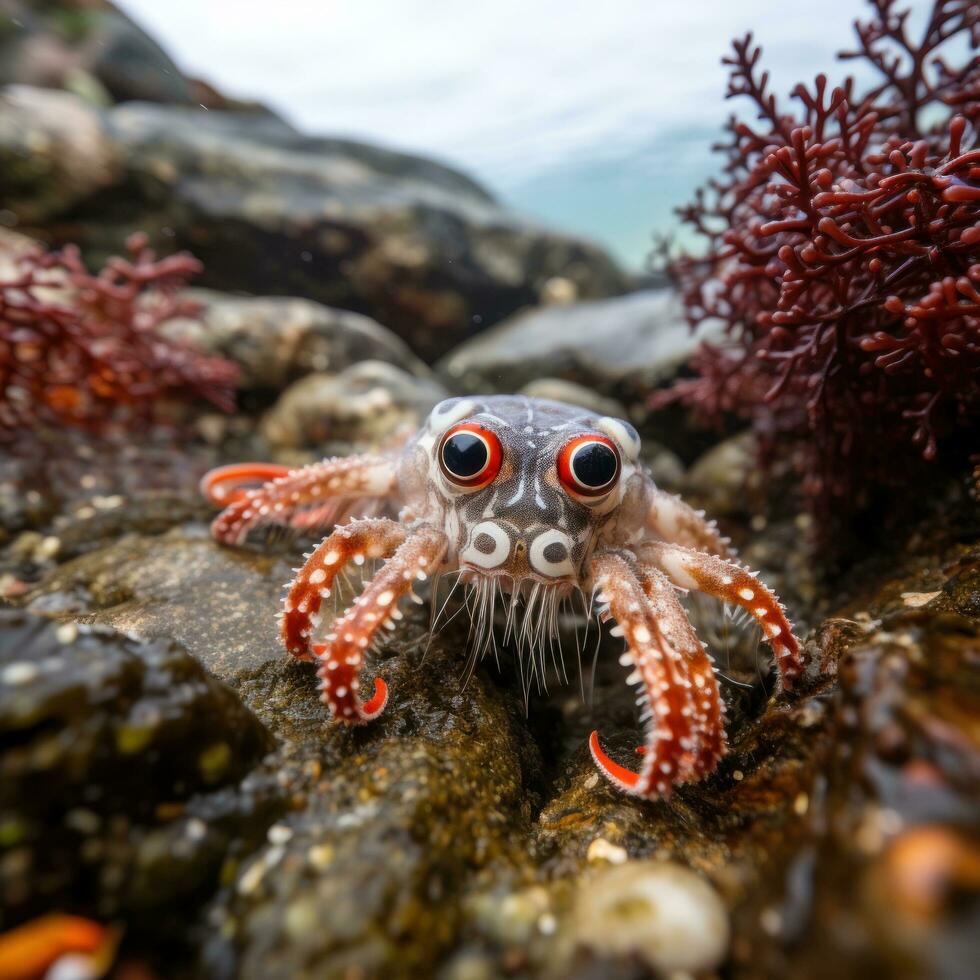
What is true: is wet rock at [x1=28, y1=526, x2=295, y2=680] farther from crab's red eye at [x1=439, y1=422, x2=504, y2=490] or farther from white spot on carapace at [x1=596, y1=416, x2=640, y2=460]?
white spot on carapace at [x1=596, y1=416, x2=640, y2=460]

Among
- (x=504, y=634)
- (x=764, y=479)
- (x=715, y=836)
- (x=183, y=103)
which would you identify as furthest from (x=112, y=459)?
(x=183, y=103)

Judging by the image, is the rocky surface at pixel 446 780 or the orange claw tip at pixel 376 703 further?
the orange claw tip at pixel 376 703

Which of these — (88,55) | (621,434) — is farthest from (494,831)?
(88,55)

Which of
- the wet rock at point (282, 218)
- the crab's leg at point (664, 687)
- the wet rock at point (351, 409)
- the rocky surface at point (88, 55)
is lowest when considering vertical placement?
the crab's leg at point (664, 687)

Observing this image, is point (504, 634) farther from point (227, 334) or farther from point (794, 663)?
point (227, 334)

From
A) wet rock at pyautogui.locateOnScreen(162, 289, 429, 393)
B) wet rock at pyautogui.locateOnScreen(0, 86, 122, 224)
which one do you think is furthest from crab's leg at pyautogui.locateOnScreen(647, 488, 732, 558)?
wet rock at pyautogui.locateOnScreen(0, 86, 122, 224)

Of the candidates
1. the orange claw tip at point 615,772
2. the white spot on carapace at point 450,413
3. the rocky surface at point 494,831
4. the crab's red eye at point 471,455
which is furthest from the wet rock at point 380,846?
the white spot on carapace at point 450,413

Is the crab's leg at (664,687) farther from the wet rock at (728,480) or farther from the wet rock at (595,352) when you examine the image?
the wet rock at (595,352)
